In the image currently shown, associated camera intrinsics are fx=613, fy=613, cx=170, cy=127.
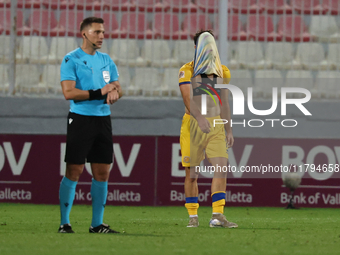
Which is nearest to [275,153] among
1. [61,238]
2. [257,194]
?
[257,194]

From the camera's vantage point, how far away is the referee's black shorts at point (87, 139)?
4.34m

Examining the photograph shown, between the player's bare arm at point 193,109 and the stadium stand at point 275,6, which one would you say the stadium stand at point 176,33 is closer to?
the stadium stand at point 275,6

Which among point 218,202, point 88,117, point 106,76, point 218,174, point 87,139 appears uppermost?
point 106,76

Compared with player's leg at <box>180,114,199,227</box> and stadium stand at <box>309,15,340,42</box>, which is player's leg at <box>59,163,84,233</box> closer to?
player's leg at <box>180,114,199,227</box>

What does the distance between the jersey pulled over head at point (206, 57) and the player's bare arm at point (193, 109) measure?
8.4 inches

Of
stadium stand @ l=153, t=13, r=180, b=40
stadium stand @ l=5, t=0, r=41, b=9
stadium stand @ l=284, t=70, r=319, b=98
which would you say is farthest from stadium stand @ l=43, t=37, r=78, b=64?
stadium stand @ l=284, t=70, r=319, b=98

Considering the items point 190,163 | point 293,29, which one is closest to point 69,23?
point 293,29

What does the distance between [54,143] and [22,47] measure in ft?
6.10

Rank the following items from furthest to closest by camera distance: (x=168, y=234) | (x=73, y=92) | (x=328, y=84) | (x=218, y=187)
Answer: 1. (x=328, y=84)
2. (x=218, y=187)
3. (x=168, y=234)
4. (x=73, y=92)

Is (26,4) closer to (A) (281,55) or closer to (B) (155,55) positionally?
(B) (155,55)

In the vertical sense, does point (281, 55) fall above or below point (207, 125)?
above

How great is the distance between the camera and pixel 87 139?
4.36 meters

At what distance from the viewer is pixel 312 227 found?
17.1ft

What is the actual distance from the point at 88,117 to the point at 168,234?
1.02 metres
